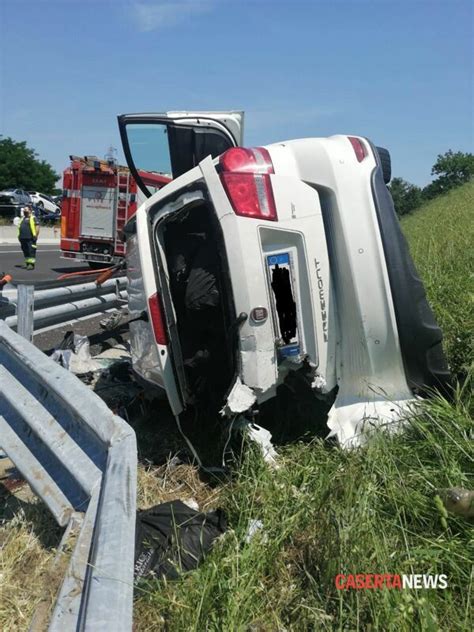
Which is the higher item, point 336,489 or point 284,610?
point 336,489

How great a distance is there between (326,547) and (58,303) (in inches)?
149

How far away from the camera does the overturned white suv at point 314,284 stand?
8.95 ft

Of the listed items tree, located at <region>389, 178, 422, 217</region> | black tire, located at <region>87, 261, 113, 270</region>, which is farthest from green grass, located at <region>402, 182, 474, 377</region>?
tree, located at <region>389, 178, 422, 217</region>

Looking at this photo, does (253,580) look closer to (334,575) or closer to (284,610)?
(284,610)

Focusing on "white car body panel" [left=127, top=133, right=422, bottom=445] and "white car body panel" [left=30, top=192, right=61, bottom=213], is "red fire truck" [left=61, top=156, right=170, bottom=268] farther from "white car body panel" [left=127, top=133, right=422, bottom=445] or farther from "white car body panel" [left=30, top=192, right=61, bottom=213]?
"white car body panel" [left=30, top=192, right=61, bottom=213]

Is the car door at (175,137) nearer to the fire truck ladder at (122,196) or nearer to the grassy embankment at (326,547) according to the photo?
the grassy embankment at (326,547)

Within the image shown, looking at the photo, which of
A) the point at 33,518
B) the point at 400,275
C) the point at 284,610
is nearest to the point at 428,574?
the point at 284,610

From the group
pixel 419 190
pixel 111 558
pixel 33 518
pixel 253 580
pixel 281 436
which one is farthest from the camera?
pixel 419 190

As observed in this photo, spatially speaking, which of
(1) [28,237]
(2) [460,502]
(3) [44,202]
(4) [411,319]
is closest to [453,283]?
(4) [411,319]

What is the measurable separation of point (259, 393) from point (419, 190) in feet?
106

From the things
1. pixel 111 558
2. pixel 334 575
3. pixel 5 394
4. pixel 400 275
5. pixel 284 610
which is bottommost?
pixel 284 610

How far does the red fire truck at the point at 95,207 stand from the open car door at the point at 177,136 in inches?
417

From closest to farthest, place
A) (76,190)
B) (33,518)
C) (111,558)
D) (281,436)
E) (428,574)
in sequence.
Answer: (111,558) → (428,574) → (33,518) → (281,436) → (76,190)

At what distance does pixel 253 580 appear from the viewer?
6.40 ft
